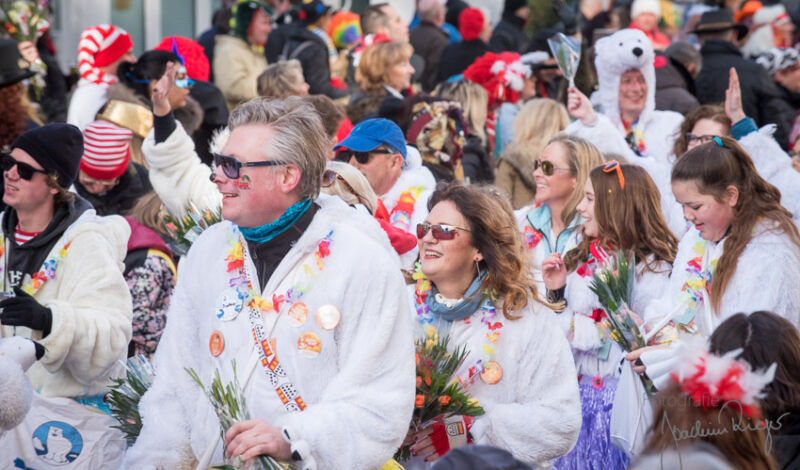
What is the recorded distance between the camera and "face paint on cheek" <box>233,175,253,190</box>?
361 cm

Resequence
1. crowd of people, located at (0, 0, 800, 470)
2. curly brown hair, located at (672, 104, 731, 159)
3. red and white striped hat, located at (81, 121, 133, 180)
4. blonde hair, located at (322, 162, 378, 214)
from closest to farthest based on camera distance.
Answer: crowd of people, located at (0, 0, 800, 470)
blonde hair, located at (322, 162, 378, 214)
red and white striped hat, located at (81, 121, 133, 180)
curly brown hair, located at (672, 104, 731, 159)

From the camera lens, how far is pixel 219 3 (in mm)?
16156

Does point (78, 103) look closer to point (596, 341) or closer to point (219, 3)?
point (596, 341)

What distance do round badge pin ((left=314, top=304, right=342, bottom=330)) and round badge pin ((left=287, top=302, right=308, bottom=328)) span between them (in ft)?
0.14

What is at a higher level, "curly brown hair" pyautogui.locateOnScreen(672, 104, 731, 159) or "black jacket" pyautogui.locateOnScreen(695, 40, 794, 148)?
"curly brown hair" pyautogui.locateOnScreen(672, 104, 731, 159)

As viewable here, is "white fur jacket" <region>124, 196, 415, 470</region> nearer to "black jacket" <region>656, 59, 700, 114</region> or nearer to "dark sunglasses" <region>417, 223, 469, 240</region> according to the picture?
"dark sunglasses" <region>417, 223, 469, 240</region>

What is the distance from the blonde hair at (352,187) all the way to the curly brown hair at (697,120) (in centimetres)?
277

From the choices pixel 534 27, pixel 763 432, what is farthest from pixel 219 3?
pixel 763 432

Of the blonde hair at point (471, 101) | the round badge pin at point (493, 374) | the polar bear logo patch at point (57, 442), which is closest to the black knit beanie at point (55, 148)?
the polar bear logo patch at point (57, 442)

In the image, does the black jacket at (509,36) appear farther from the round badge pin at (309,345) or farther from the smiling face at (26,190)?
the round badge pin at (309,345)

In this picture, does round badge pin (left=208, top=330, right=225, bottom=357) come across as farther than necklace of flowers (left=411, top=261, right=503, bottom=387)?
No

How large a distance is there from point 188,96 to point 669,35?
867cm

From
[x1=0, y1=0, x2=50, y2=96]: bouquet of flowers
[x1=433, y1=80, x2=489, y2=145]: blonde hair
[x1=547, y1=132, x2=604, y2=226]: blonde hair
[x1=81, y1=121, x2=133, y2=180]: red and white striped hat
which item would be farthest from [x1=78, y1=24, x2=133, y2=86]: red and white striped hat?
[x1=547, y1=132, x2=604, y2=226]: blonde hair

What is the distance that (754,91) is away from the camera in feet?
32.0
